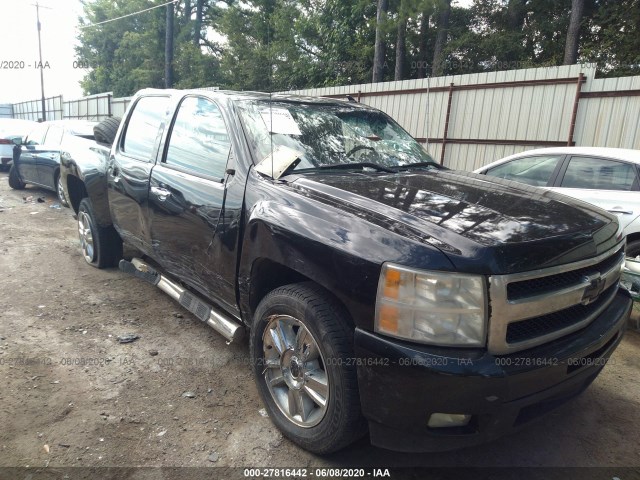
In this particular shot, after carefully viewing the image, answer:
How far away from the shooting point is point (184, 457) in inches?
92.0

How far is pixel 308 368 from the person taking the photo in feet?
7.54

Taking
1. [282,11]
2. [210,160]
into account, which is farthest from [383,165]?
[282,11]

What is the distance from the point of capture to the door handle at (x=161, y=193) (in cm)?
331

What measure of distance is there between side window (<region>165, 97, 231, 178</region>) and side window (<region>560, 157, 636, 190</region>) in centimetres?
389

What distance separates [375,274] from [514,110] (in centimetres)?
762

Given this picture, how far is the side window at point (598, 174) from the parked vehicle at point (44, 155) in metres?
7.73

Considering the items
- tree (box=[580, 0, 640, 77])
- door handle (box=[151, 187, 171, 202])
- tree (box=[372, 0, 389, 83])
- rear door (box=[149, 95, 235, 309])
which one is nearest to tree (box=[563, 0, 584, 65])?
tree (box=[580, 0, 640, 77])

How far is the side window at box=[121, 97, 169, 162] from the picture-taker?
3.78 meters

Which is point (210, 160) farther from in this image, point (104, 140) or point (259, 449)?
point (104, 140)

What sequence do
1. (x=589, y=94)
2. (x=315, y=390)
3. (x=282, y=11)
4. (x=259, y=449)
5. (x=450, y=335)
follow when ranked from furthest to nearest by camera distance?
(x=282, y=11) < (x=589, y=94) < (x=259, y=449) < (x=315, y=390) < (x=450, y=335)

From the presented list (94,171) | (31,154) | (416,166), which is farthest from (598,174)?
(31,154)

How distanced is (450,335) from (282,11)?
886 inches

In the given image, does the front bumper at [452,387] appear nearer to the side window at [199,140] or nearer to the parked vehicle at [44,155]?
the side window at [199,140]

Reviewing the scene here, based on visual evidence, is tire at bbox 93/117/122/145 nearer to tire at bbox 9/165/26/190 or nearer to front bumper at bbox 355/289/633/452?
front bumper at bbox 355/289/633/452
